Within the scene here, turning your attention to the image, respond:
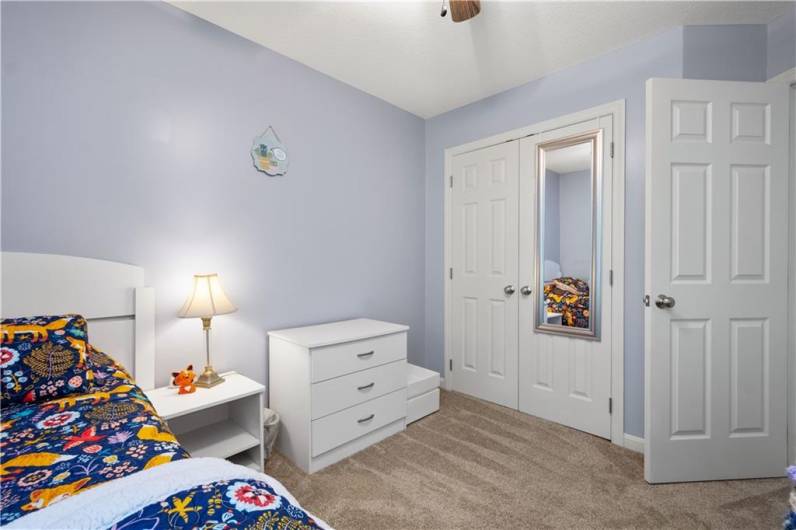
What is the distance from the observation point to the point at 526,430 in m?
2.40

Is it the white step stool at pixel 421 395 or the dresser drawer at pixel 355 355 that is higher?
the dresser drawer at pixel 355 355

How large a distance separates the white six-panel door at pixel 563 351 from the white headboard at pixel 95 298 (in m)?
2.37

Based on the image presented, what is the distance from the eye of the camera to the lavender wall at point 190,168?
1556mm

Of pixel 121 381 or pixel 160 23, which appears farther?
pixel 160 23

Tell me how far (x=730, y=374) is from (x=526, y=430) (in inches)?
45.6

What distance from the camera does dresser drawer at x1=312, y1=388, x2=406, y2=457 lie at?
197 centimetres

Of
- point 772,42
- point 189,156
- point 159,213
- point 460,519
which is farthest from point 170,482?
point 772,42

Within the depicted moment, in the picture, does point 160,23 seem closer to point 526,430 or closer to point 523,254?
point 523,254

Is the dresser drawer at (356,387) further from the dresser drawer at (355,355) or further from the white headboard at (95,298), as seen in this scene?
the white headboard at (95,298)

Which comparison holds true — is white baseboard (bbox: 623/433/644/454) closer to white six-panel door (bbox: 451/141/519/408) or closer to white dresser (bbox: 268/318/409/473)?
white six-panel door (bbox: 451/141/519/408)

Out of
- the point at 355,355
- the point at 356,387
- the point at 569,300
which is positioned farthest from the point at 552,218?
the point at 356,387

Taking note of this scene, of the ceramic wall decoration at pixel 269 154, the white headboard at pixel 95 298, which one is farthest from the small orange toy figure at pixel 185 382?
the ceramic wall decoration at pixel 269 154

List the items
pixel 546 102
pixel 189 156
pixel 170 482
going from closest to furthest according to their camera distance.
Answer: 1. pixel 170 482
2. pixel 189 156
3. pixel 546 102

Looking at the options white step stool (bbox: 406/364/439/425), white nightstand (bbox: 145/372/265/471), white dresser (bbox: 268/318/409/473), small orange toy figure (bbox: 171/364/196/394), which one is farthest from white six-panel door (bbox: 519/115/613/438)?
small orange toy figure (bbox: 171/364/196/394)
